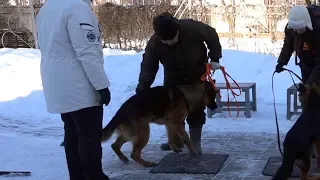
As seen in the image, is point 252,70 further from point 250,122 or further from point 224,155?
point 224,155

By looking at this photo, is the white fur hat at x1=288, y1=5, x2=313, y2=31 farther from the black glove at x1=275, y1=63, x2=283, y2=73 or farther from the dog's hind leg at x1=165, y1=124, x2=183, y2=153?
the dog's hind leg at x1=165, y1=124, x2=183, y2=153

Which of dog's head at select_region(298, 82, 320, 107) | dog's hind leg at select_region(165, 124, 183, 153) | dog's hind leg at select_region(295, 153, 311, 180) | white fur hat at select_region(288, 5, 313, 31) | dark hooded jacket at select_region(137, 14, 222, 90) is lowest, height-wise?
dog's hind leg at select_region(165, 124, 183, 153)

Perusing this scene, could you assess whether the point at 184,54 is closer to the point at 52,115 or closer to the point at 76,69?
the point at 76,69

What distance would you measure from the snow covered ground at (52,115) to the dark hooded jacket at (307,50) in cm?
149

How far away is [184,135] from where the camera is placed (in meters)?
5.87

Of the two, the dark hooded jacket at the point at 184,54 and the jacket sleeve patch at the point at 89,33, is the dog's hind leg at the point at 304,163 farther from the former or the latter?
the jacket sleeve patch at the point at 89,33

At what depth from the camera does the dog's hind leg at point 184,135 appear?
229 inches

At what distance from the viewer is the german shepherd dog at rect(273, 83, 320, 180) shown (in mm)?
4344

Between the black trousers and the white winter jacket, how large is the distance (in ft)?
0.36

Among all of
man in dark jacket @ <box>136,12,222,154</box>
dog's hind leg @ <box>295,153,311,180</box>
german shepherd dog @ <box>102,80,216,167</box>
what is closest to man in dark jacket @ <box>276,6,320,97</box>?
dog's hind leg @ <box>295,153,311,180</box>

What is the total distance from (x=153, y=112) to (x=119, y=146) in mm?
616

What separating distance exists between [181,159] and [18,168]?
1868 mm

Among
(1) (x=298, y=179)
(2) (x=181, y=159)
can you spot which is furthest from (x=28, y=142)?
(1) (x=298, y=179)

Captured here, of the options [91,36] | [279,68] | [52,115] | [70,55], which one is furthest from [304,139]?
[52,115]
